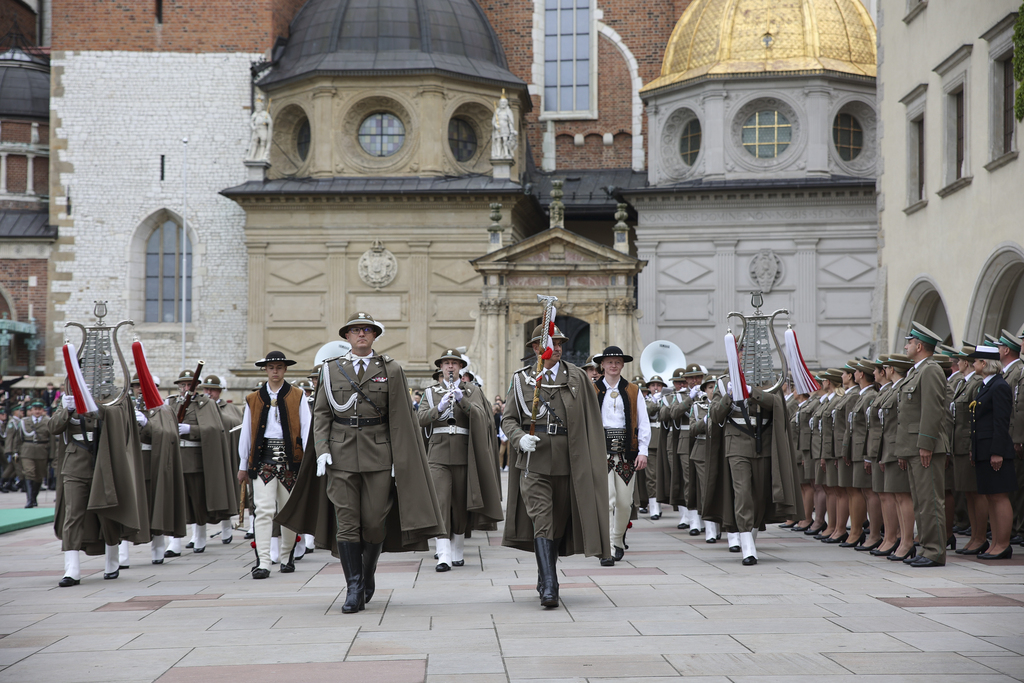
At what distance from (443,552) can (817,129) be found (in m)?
24.2

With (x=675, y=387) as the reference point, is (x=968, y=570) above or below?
below

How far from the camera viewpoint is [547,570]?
27.6ft

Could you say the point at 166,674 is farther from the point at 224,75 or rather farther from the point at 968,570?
the point at 224,75

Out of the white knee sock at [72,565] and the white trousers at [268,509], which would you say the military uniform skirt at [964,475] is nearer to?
the white trousers at [268,509]

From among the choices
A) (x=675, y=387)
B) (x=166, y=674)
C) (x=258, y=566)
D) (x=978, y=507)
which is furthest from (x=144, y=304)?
(x=166, y=674)

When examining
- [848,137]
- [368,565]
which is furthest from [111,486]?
[848,137]

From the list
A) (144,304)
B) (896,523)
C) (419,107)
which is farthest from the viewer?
(144,304)

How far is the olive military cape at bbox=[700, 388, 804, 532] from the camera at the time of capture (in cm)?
1152

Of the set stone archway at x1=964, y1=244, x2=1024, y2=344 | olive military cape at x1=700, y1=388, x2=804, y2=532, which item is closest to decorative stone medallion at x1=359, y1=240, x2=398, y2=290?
stone archway at x1=964, y1=244, x2=1024, y2=344

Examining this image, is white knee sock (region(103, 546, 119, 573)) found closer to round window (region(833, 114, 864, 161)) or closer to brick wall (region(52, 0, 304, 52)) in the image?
round window (region(833, 114, 864, 161))

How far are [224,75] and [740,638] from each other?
104 ft

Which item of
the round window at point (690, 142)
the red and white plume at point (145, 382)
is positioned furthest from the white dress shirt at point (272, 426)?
the round window at point (690, 142)

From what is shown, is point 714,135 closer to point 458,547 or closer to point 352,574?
point 458,547

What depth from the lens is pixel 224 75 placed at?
3519cm
